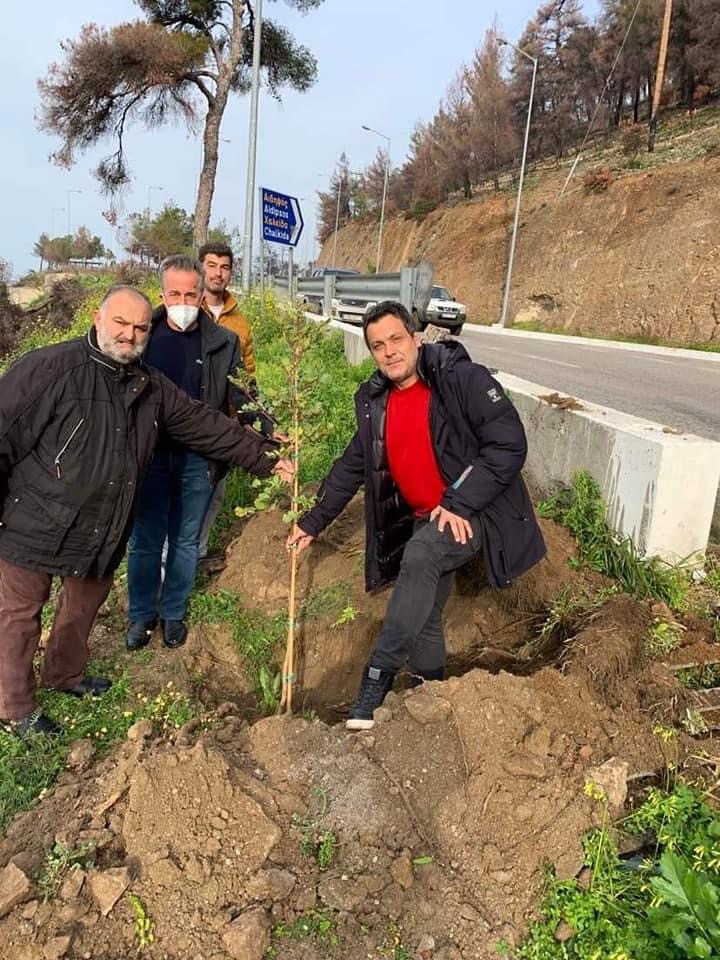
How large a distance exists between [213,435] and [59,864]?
2.00 meters

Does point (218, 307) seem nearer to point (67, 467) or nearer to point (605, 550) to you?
point (67, 467)

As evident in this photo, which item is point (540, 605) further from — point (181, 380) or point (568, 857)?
point (181, 380)

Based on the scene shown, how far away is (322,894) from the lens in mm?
2180

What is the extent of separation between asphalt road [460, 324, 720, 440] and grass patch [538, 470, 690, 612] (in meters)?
2.87

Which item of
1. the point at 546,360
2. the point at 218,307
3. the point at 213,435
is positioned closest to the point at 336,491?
the point at 213,435

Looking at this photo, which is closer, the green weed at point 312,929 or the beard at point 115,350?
the green weed at point 312,929

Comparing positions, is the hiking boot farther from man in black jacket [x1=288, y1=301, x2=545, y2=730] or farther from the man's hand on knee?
the man's hand on knee

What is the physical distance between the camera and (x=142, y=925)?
2.05m

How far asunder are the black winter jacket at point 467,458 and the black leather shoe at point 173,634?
133 centimetres

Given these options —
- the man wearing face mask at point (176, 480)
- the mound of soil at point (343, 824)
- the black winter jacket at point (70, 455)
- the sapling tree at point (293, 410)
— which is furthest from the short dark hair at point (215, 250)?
the mound of soil at point (343, 824)

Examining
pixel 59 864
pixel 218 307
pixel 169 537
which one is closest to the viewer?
pixel 59 864

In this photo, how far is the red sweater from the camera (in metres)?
3.08

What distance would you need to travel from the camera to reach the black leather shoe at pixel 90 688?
11.0ft

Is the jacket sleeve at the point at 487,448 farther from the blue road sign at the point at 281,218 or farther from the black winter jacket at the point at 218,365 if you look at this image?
the blue road sign at the point at 281,218
